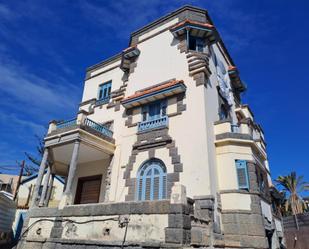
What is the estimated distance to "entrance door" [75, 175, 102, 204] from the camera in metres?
14.1

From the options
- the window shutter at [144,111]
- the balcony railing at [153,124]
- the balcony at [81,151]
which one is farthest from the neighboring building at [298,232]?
the balcony at [81,151]

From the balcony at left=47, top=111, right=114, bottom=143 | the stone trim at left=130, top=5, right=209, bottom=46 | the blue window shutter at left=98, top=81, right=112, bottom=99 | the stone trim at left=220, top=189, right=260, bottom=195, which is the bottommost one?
the stone trim at left=220, top=189, right=260, bottom=195

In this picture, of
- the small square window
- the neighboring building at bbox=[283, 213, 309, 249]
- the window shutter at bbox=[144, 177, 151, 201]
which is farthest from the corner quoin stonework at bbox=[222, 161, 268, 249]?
the neighboring building at bbox=[283, 213, 309, 249]

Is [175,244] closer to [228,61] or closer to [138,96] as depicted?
[138,96]

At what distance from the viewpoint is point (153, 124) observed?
12.9 m

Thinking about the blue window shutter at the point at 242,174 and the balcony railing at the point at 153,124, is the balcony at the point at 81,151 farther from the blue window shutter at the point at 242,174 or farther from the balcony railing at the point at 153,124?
the blue window shutter at the point at 242,174

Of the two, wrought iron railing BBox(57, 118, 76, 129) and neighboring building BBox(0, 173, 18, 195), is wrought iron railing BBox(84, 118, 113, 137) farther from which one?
neighboring building BBox(0, 173, 18, 195)

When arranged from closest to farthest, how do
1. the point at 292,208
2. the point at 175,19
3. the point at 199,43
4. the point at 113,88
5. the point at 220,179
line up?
the point at 220,179, the point at 199,43, the point at 175,19, the point at 113,88, the point at 292,208

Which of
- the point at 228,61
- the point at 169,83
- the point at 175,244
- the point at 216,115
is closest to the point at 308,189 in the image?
the point at 228,61

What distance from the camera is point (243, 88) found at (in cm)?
1862

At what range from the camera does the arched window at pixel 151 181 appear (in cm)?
1104

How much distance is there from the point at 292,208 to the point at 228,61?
68.4 feet

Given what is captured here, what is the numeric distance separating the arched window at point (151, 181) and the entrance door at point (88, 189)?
3558 millimetres

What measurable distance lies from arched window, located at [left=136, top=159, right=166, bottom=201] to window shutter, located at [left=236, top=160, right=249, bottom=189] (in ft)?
11.1
